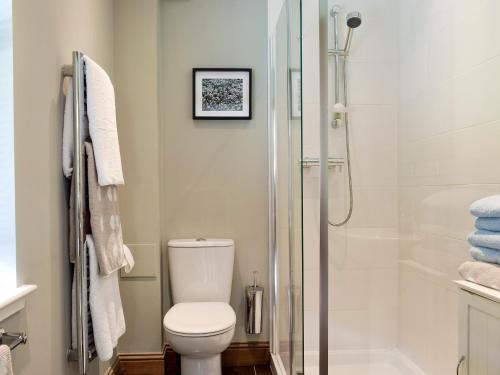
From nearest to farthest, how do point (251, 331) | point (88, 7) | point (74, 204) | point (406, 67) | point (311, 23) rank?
point (311, 23), point (74, 204), point (88, 7), point (406, 67), point (251, 331)

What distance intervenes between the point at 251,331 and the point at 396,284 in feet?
3.03

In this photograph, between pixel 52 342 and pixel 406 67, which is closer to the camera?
pixel 52 342

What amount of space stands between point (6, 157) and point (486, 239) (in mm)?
1449

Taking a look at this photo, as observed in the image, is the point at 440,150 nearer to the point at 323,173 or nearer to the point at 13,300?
the point at 323,173

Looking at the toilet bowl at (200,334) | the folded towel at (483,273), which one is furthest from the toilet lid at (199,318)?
the folded towel at (483,273)

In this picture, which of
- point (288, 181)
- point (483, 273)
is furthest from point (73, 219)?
point (483, 273)

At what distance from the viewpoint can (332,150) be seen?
195cm

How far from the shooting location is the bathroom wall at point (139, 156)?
214 centimetres

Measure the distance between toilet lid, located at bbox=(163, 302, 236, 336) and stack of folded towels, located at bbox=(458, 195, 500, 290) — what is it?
113 centimetres

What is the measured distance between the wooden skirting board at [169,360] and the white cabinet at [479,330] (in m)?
1.44

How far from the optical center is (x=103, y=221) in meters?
1.50

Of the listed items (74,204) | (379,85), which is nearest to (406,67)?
(379,85)

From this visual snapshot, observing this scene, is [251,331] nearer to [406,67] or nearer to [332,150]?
[332,150]

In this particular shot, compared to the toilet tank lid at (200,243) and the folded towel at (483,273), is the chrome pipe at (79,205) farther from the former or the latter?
the folded towel at (483,273)
